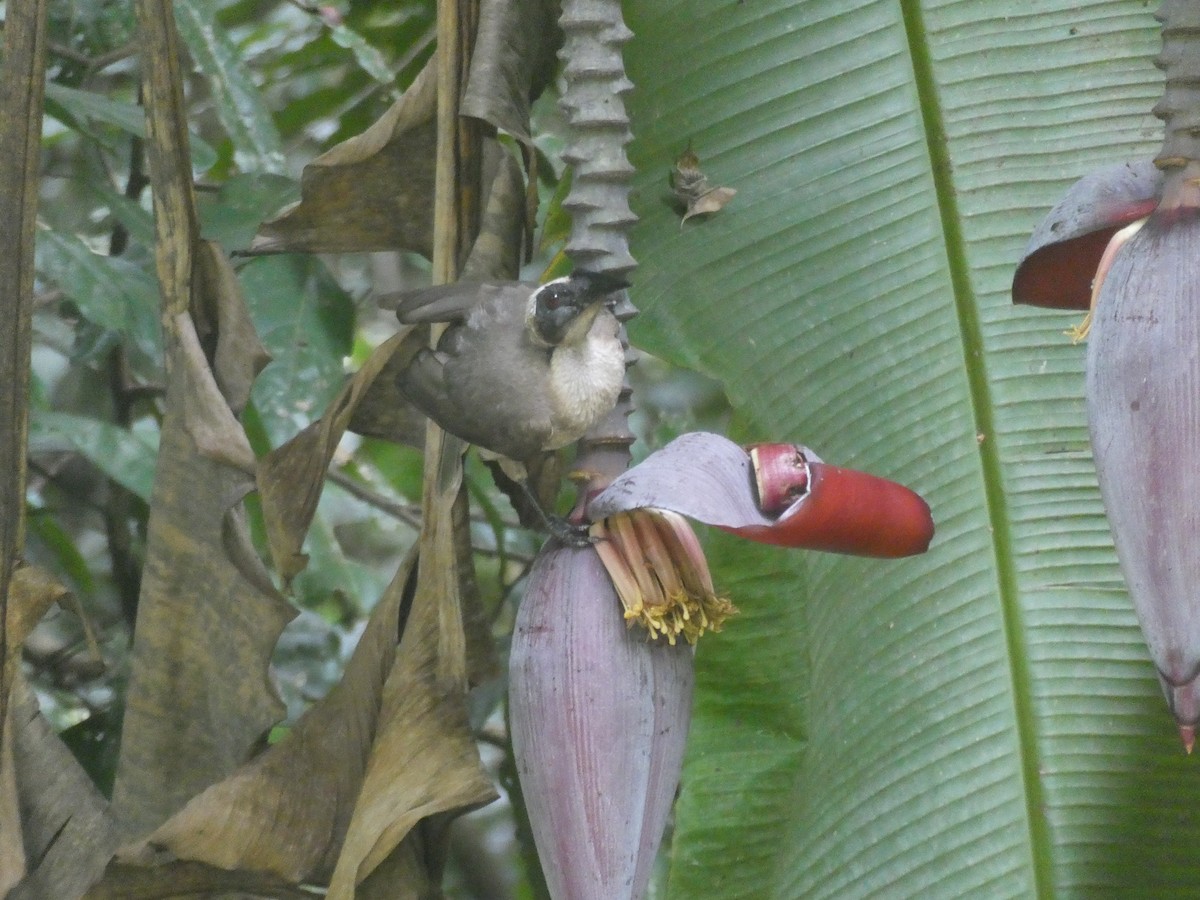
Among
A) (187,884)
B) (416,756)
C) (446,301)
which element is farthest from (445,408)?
(187,884)

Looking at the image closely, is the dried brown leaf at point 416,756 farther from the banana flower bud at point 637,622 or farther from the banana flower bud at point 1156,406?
the banana flower bud at point 1156,406

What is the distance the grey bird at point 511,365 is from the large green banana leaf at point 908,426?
0.05m

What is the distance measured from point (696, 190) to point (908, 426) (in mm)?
157

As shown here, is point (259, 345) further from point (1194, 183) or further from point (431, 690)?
point (1194, 183)

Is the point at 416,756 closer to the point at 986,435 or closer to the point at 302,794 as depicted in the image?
the point at 302,794

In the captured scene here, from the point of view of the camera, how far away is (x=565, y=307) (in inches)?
24.8

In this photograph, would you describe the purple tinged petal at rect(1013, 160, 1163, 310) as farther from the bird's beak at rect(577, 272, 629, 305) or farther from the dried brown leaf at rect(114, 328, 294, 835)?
the dried brown leaf at rect(114, 328, 294, 835)

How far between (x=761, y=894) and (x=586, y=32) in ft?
1.33

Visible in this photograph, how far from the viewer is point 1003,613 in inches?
23.9

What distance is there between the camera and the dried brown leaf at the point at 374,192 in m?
0.65

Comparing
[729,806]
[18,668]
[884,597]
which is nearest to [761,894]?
[729,806]

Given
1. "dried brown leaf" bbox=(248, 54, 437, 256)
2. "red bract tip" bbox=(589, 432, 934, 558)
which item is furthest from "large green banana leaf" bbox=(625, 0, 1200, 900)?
"red bract tip" bbox=(589, 432, 934, 558)

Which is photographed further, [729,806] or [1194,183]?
[729,806]

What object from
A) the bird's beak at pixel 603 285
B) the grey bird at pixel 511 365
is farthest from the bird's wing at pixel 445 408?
the bird's beak at pixel 603 285
